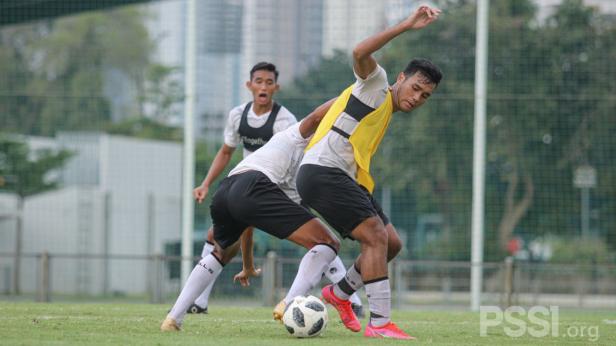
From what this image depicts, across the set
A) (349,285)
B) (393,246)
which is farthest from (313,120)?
(349,285)

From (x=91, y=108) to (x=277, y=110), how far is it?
12.5 meters

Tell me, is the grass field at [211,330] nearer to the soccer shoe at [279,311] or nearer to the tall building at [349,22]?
the soccer shoe at [279,311]

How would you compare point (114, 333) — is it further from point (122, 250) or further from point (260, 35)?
point (122, 250)

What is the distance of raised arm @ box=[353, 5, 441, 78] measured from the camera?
7.32 m

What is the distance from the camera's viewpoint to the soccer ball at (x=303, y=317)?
7.61m

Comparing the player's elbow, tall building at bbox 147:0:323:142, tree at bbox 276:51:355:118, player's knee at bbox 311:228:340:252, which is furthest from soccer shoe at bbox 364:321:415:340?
tall building at bbox 147:0:323:142

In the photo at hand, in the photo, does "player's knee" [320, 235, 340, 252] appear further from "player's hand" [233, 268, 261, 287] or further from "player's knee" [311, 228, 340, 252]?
"player's hand" [233, 268, 261, 287]

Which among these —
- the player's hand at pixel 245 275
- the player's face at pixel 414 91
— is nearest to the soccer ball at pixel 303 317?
the player's hand at pixel 245 275

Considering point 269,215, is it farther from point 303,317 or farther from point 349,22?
point 349,22

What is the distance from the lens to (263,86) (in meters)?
10.8

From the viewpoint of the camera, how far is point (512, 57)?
21078 millimetres

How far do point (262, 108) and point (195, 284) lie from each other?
3253 mm

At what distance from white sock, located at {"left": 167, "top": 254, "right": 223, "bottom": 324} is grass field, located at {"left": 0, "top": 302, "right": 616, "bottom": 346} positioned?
0.57ft

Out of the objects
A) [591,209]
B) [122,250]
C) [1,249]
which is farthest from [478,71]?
[1,249]
